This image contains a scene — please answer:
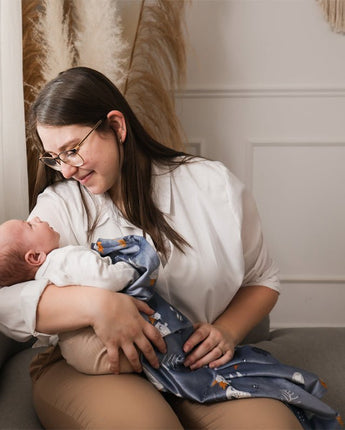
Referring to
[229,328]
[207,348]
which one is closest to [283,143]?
[229,328]

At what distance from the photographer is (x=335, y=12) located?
285cm

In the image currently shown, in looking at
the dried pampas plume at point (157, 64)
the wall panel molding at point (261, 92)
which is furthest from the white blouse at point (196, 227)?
the wall panel molding at point (261, 92)

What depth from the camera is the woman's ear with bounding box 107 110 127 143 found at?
1.60 m

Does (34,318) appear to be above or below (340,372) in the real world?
above

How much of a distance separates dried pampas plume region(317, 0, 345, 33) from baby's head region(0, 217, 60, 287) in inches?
78.5

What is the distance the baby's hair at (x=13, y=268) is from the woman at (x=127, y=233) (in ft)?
0.16

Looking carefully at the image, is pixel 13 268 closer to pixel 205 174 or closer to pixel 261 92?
pixel 205 174

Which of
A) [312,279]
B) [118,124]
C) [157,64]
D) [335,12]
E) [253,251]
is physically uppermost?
[335,12]

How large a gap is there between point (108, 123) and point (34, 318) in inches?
21.4

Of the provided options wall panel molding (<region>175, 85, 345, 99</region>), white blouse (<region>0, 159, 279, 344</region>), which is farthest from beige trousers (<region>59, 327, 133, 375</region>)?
wall panel molding (<region>175, 85, 345, 99</region>)

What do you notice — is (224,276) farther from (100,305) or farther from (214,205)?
(100,305)

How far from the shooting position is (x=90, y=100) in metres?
1.55

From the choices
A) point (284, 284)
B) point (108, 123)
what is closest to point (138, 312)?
point (108, 123)

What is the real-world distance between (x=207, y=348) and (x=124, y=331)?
225 millimetres
